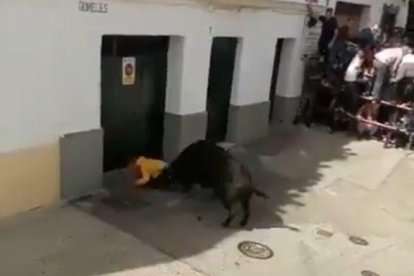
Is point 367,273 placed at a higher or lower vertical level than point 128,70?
lower

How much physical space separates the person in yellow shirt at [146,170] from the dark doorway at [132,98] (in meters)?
0.60

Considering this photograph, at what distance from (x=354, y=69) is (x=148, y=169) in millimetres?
5686

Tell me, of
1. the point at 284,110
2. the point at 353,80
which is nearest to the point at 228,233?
the point at 284,110

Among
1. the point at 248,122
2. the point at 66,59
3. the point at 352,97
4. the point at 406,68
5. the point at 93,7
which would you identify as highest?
the point at 93,7

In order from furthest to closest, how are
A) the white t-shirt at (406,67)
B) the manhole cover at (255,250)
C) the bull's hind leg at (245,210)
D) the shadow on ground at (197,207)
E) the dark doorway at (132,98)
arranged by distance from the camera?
the white t-shirt at (406,67) → the dark doorway at (132,98) → the bull's hind leg at (245,210) → the shadow on ground at (197,207) → the manhole cover at (255,250)

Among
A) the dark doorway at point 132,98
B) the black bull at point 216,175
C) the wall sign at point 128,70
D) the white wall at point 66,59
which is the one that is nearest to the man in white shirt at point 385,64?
the white wall at point 66,59

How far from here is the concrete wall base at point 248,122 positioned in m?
10.1

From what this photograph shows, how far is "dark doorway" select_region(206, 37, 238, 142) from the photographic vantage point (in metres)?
9.57

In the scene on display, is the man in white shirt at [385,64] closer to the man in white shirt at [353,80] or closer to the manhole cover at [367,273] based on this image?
the man in white shirt at [353,80]

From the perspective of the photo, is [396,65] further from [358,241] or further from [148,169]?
[148,169]

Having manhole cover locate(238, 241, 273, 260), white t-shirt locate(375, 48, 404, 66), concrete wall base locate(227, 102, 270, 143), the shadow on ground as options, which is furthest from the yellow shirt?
white t-shirt locate(375, 48, 404, 66)

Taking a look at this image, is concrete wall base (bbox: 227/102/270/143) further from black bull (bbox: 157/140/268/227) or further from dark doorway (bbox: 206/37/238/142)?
black bull (bbox: 157/140/268/227)

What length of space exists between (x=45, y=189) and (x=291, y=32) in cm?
634

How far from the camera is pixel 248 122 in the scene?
410 inches
